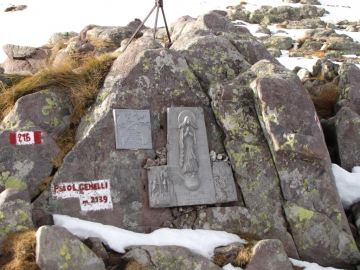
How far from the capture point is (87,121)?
6.94 meters

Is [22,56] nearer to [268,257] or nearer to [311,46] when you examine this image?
[268,257]

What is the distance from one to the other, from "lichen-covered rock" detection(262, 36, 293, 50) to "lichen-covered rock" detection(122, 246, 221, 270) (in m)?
16.7

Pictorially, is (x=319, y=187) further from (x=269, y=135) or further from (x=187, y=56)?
(x=187, y=56)

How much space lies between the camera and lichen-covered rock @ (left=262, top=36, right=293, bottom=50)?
68.5 feet

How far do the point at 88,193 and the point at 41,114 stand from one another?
166 centimetres

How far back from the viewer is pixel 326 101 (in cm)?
968

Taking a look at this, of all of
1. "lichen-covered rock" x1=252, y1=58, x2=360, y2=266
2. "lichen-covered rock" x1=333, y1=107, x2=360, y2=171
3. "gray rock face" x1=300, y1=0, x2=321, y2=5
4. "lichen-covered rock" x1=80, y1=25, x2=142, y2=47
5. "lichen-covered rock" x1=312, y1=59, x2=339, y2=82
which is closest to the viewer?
"lichen-covered rock" x1=252, y1=58, x2=360, y2=266

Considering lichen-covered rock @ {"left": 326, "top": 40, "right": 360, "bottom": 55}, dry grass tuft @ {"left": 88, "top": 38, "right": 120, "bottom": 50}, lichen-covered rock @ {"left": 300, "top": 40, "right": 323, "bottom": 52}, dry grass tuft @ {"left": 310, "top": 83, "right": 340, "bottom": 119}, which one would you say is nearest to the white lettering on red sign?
dry grass tuft @ {"left": 88, "top": 38, "right": 120, "bottom": 50}

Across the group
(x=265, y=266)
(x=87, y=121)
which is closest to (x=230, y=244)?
(x=265, y=266)

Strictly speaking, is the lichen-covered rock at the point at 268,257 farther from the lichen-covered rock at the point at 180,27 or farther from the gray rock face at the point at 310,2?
the gray rock face at the point at 310,2

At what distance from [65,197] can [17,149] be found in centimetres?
111

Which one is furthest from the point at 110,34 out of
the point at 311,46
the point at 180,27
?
the point at 311,46

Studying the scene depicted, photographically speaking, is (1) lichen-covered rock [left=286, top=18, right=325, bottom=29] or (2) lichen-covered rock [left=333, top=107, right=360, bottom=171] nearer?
(2) lichen-covered rock [left=333, top=107, right=360, bottom=171]

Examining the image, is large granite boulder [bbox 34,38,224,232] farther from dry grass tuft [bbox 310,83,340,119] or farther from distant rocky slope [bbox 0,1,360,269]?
dry grass tuft [bbox 310,83,340,119]
